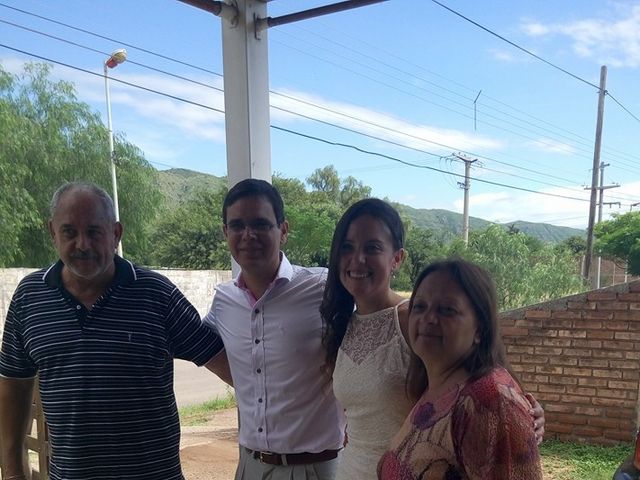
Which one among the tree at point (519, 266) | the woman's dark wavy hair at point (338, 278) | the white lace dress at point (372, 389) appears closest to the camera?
the white lace dress at point (372, 389)

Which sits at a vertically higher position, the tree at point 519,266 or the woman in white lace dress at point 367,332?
the woman in white lace dress at point 367,332

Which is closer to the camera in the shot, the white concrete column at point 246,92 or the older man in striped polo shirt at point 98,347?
the older man in striped polo shirt at point 98,347

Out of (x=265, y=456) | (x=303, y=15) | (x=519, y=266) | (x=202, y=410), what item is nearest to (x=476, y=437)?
(x=265, y=456)

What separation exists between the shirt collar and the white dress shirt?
37 cm

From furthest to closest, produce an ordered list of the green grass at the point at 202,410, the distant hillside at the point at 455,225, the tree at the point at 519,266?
the distant hillside at the point at 455,225 < the tree at the point at 519,266 < the green grass at the point at 202,410

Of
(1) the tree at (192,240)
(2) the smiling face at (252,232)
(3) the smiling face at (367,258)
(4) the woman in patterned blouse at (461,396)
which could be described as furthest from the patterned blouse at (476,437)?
(1) the tree at (192,240)

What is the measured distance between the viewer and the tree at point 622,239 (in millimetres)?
15227

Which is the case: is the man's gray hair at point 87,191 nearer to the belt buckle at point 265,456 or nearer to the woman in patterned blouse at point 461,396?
the belt buckle at point 265,456

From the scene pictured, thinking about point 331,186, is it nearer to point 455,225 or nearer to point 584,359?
point 455,225

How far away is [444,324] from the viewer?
1.04m

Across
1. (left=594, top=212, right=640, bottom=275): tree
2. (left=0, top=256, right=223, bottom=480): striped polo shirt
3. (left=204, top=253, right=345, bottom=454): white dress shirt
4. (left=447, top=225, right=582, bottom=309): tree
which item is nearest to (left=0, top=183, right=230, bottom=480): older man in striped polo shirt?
(left=0, top=256, right=223, bottom=480): striped polo shirt

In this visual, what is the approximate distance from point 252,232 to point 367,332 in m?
0.47

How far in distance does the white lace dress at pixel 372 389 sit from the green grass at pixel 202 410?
471cm

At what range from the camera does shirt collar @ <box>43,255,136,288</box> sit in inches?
62.5
